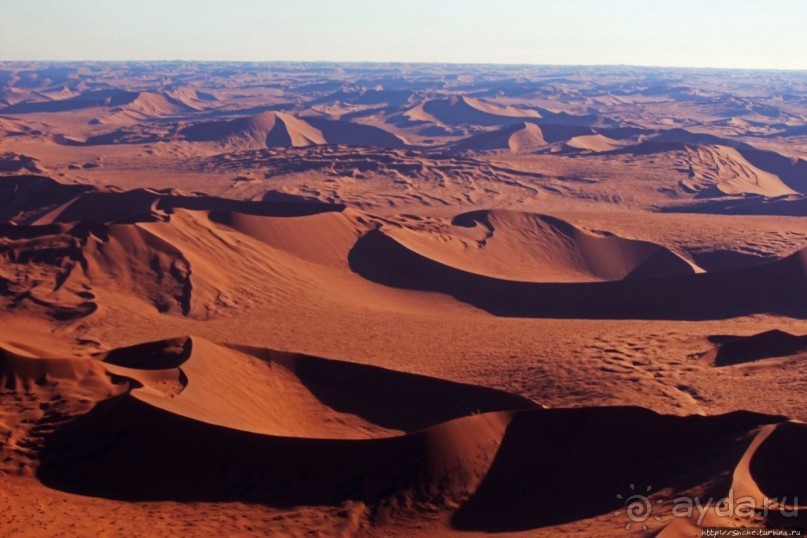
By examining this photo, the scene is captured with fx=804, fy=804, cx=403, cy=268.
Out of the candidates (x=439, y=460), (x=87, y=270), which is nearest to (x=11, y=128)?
(x=87, y=270)

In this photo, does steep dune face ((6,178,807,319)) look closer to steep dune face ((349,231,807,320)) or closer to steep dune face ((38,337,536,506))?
steep dune face ((349,231,807,320))

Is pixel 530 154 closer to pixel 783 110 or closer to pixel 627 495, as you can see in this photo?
pixel 627 495

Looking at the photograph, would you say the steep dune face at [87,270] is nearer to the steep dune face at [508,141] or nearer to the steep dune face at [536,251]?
the steep dune face at [536,251]

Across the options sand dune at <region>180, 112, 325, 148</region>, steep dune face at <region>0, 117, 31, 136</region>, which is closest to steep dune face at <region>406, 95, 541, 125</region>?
sand dune at <region>180, 112, 325, 148</region>

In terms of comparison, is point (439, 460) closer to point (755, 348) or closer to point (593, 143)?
point (755, 348)

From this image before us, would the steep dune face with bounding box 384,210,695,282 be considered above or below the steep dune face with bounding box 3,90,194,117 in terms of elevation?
below

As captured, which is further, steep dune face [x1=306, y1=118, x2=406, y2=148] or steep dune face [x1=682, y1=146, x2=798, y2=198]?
steep dune face [x1=306, y1=118, x2=406, y2=148]

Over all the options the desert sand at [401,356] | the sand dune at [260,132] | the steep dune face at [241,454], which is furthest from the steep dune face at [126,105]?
Answer: the steep dune face at [241,454]
